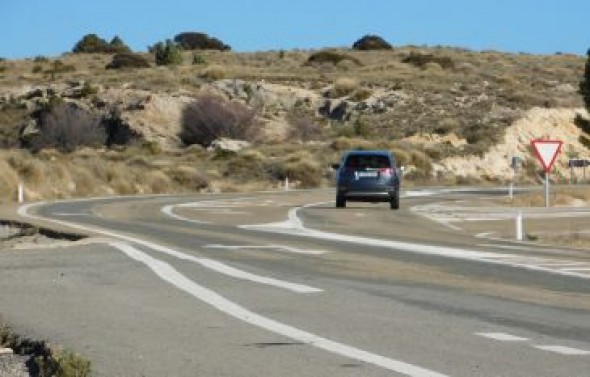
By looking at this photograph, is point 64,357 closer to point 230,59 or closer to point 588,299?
point 588,299

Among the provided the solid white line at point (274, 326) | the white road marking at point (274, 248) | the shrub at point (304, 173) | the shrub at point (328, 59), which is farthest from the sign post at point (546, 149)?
the shrub at point (328, 59)

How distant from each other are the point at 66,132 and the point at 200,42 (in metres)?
64.0

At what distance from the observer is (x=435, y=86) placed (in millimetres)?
95562

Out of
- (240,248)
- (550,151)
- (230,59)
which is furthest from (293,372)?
(230,59)

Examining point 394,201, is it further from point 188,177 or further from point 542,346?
point 542,346

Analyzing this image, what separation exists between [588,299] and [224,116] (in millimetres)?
70948

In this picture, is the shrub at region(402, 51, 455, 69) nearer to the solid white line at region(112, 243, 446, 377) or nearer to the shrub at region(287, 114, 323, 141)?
the shrub at region(287, 114, 323, 141)

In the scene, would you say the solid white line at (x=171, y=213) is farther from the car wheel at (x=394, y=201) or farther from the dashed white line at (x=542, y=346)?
the dashed white line at (x=542, y=346)

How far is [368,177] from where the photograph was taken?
37250 millimetres

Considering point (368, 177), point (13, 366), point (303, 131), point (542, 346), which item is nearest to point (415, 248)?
point (542, 346)

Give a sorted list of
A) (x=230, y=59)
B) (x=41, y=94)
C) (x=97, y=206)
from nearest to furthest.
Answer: (x=97, y=206), (x=41, y=94), (x=230, y=59)

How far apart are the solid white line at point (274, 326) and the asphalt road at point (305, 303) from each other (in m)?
0.02

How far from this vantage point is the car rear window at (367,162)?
123 ft

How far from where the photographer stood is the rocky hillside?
72.9 m
